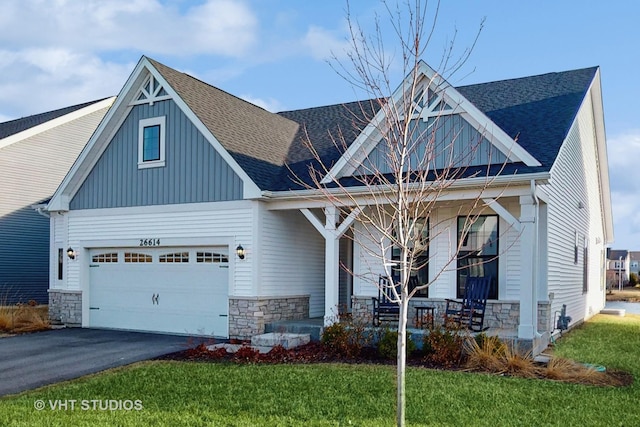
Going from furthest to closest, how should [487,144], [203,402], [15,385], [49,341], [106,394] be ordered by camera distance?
[49,341] < [487,144] < [15,385] < [106,394] < [203,402]

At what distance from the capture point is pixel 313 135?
53.0 ft

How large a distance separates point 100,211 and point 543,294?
34.0 feet

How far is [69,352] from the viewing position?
10992mm

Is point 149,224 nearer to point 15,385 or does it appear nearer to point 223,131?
point 223,131

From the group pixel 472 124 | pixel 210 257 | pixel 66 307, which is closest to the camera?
pixel 472 124

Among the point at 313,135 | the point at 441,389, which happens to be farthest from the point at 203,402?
the point at 313,135

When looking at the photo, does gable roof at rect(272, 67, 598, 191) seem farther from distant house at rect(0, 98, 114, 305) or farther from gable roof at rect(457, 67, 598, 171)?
distant house at rect(0, 98, 114, 305)

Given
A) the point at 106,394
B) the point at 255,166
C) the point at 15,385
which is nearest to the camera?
the point at 106,394

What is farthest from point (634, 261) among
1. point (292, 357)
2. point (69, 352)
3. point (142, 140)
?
point (69, 352)

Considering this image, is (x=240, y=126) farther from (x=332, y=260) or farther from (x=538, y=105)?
(x=538, y=105)

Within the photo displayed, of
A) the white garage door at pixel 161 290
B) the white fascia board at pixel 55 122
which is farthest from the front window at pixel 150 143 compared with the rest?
the white fascia board at pixel 55 122

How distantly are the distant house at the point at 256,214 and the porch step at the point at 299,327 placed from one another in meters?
0.30

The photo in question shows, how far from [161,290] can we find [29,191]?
27.7 feet

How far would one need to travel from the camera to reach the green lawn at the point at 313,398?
6242 millimetres
